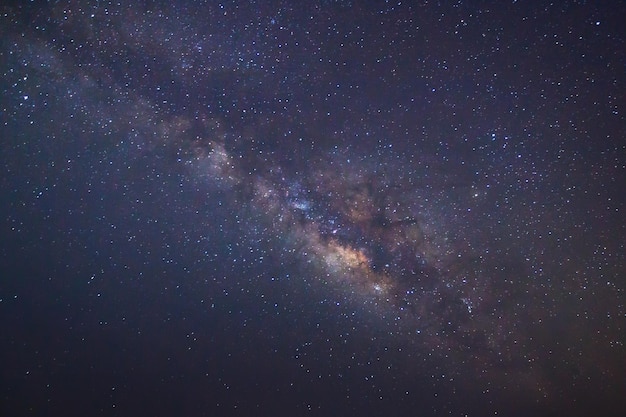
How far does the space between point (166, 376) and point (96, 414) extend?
269 cm

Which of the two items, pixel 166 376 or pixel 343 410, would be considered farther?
pixel 343 410

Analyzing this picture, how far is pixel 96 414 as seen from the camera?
934 centimetres

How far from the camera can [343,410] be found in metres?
9.53

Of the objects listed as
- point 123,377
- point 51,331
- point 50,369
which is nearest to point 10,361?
point 50,369

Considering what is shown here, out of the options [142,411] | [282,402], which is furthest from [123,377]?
[282,402]

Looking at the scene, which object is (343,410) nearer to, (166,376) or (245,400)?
(245,400)

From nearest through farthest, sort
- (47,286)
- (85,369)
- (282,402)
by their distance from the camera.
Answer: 1. (47,286)
2. (85,369)
3. (282,402)

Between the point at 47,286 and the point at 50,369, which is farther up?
the point at 47,286

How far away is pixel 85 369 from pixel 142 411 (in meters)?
2.42

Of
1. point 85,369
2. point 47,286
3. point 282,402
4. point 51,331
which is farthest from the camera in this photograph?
point 282,402

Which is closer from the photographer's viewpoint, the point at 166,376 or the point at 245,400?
the point at 166,376

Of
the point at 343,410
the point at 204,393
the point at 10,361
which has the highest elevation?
the point at 343,410

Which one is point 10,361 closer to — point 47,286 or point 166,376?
point 47,286

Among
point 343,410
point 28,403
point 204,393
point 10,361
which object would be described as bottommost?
point 28,403
